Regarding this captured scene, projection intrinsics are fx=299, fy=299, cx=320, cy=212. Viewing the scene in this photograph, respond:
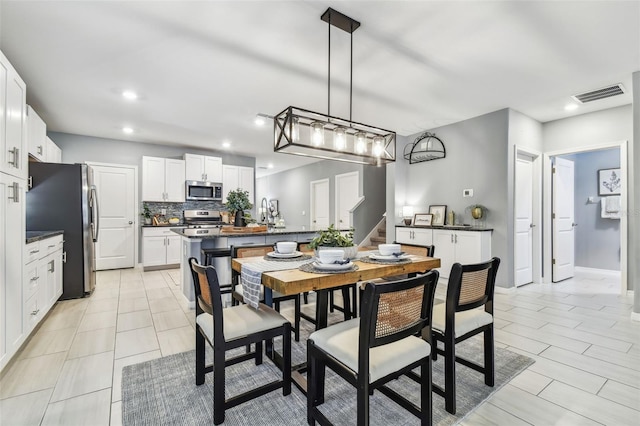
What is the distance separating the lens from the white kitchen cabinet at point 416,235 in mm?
4699

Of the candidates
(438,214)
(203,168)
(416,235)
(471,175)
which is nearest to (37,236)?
(203,168)

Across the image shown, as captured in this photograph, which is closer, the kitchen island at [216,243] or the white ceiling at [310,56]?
the white ceiling at [310,56]

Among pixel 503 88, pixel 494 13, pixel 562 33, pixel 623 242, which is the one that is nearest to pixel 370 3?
pixel 494 13

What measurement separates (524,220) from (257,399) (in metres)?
4.41

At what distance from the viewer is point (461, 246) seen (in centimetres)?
429

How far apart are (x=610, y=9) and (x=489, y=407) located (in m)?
2.80

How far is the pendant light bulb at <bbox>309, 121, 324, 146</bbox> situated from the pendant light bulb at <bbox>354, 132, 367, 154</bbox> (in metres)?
0.36

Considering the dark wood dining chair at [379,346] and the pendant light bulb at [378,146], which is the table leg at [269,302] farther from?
the pendant light bulb at [378,146]

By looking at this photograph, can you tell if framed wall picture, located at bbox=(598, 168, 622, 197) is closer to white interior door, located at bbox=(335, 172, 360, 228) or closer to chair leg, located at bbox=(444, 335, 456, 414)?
white interior door, located at bbox=(335, 172, 360, 228)

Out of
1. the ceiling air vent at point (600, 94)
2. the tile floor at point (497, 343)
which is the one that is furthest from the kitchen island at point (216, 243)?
the ceiling air vent at point (600, 94)

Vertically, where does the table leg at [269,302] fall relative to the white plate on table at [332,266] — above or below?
below

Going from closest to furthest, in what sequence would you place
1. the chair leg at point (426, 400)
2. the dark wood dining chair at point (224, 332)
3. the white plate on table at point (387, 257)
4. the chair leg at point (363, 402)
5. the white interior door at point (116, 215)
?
the chair leg at point (363, 402) → the chair leg at point (426, 400) → the dark wood dining chair at point (224, 332) → the white plate on table at point (387, 257) → the white interior door at point (116, 215)

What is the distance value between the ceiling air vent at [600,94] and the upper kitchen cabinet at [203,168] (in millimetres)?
6082

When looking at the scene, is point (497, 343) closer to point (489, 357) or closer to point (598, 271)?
point (489, 357)
